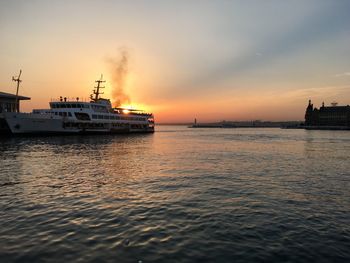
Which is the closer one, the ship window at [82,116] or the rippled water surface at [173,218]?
the rippled water surface at [173,218]

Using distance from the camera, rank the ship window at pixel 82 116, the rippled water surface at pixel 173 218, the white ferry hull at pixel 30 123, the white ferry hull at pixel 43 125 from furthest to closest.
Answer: the ship window at pixel 82 116, the white ferry hull at pixel 43 125, the white ferry hull at pixel 30 123, the rippled water surface at pixel 173 218

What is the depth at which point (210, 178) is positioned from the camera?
22.5 meters

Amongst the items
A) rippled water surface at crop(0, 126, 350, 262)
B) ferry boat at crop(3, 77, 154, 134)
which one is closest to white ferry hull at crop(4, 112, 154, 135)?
ferry boat at crop(3, 77, 154, 134)

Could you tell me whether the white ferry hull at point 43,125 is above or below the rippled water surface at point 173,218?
above

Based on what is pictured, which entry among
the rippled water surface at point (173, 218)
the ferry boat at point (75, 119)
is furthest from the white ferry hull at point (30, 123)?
the rippled water surface at point (173, 218)

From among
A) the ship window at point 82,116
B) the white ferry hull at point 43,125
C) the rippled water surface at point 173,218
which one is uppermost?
the ship window at point 82,116

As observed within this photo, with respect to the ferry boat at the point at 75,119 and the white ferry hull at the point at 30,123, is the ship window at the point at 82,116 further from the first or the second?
the white ferry hull at the point at 30,123

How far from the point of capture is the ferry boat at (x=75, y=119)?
71.8 m

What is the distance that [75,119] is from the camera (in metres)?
83.2

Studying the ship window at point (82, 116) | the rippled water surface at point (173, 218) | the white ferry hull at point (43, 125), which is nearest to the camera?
the rippled water surface at point (173, 218)

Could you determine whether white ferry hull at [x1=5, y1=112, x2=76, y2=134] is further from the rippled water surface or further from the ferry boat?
the rippled water surface

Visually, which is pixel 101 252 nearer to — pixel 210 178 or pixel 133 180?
pixel 133 180

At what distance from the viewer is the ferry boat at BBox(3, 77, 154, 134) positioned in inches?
2825

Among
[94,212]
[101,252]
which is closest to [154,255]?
[101,252]
